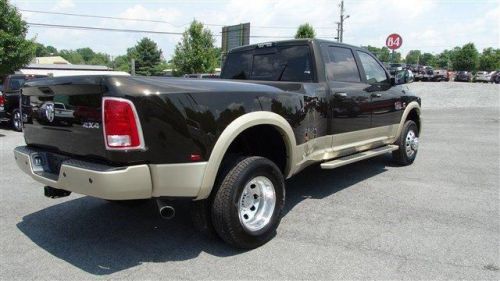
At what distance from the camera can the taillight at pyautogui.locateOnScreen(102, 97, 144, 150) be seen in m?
2.92

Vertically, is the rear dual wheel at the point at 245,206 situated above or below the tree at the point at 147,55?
below

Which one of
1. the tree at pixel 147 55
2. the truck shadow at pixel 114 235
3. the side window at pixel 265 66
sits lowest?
the truck shadow at pixel 114 235

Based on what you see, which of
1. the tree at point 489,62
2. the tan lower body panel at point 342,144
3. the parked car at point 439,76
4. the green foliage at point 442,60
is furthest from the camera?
the green foliage at point 442,60

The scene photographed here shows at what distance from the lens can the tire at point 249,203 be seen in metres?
3.43

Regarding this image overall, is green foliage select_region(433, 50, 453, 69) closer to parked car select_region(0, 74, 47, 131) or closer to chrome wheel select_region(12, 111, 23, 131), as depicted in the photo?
parked car select_region(0, 74, 47, 131)

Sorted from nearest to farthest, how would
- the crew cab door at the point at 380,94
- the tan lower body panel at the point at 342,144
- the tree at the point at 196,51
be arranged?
the tan lower body panel at the point at 342,144
the crew cab door at the point at 380,94
the tree at the point at 196,51

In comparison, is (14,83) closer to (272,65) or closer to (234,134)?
(272,65)

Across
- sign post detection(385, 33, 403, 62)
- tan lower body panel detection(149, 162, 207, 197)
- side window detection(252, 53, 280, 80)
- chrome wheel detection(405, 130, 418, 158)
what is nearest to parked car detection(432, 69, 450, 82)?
sign post detection(385, 33, 403, 62)

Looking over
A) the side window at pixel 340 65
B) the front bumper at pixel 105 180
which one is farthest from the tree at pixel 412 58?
the front bumper at pixel 105 180

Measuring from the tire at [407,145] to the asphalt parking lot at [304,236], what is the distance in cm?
61

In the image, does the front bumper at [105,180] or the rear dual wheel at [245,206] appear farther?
the rear dual wheel at [245,206]

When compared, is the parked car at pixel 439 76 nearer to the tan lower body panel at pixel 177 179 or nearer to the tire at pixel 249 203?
the tire at pixel 249 203

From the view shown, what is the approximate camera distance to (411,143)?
7105mm

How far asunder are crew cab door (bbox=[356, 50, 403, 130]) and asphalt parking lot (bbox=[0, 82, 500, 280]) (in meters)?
0.87
